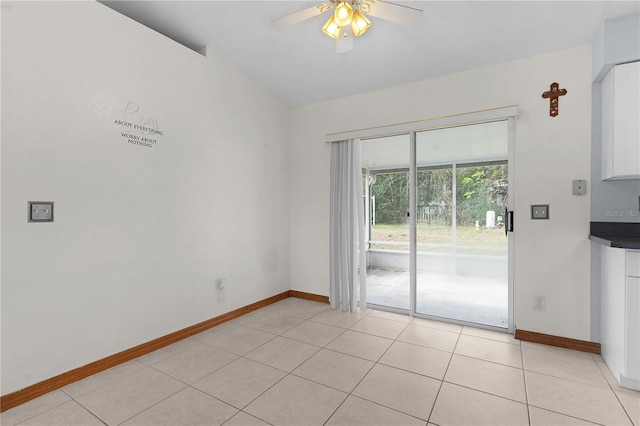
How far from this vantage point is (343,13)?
201 centimetres

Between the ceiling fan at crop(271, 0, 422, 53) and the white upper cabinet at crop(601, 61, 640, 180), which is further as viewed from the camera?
the white upper cabinet at crop(601, 61, 640, 180)

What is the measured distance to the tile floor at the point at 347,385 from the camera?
1.77 m

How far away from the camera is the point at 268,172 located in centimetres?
395

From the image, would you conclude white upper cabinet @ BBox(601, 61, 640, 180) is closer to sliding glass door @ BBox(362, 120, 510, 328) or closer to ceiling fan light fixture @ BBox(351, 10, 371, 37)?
sliding glass door @ BBox(362, 120, 510, 328)

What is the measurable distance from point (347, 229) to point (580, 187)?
225cm

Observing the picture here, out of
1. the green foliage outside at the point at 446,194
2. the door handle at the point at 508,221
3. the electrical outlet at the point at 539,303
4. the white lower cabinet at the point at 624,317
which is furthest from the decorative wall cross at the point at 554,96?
the electrical outlet at the point at 539,303

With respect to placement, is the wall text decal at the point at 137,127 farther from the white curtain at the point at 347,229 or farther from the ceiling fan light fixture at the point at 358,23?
the white curtain at the point at 347,229

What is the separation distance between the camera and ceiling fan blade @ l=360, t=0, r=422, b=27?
192cm

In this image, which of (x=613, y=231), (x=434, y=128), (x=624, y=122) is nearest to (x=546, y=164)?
(x=624, y=122)

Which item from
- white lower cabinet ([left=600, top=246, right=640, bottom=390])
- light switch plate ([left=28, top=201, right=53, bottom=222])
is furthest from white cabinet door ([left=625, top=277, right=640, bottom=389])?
light switch plate ([left=28, top=201, right=53, bottom=222])

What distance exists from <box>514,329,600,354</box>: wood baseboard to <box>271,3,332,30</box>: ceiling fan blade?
3.20 m

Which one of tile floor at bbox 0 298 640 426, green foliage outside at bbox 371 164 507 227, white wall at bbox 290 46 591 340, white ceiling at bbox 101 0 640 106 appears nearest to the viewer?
tile floor at bbox 0 298 640 426

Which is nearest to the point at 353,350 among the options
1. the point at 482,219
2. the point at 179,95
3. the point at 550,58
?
the point at 482,219

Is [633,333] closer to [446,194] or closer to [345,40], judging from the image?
[446,194]
